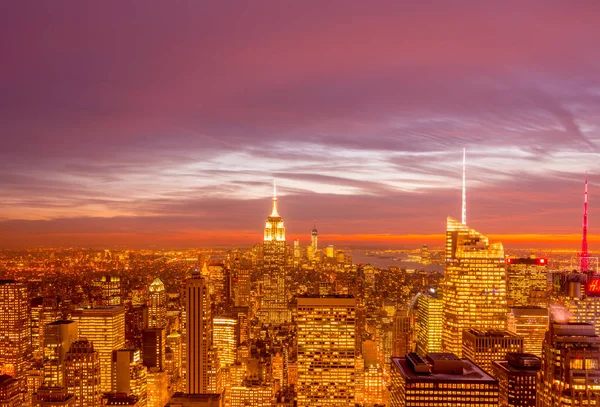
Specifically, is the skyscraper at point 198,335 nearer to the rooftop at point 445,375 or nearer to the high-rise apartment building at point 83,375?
the high-rise apartment building at point 83,375

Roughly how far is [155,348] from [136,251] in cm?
1660

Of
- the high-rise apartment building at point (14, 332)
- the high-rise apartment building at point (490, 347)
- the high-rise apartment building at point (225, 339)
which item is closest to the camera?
the high-rise apartment building at point (490, 347)

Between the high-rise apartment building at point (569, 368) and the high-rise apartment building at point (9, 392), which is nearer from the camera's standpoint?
the high-rise apartment building at point (569, 368)

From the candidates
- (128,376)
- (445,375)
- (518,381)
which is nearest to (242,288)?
(128,376)

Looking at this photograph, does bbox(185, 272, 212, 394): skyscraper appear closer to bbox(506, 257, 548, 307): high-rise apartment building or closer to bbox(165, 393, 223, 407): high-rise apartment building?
bbox(165, 393, 223, 407): high-rise apartment building

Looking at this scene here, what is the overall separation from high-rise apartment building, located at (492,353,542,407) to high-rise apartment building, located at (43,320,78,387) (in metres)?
26.8

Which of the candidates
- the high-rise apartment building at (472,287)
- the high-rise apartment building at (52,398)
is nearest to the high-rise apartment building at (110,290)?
the high-rise apartment building at (52,398)

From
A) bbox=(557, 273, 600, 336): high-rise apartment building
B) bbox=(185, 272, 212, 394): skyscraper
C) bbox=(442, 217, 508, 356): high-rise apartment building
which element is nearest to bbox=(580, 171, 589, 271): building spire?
bbox=(557, 273, 600, 336): high-rise apartment building

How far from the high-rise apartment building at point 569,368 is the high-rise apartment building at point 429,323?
27.9 meters

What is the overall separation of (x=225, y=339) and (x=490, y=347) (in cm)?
2251

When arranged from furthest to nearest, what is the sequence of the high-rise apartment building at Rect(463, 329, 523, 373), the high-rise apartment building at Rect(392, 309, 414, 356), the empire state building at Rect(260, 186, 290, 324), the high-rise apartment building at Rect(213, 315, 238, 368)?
the empire state building at Rect(260, 186, 290, 324)
the high-rise apartment building at Rect(213, 315, 238, 368)
the high-rise apartment building at Rect(392, 309, 414, 356)
the high-rise apartment building at Rect(463, 329, 523, 373)

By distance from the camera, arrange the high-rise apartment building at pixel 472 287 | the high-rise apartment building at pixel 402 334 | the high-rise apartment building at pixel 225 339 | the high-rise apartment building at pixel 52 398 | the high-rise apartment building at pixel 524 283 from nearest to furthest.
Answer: the high-rise apartment building at pixel 52 398 < the high-rise apartment building at pixel 524 283 < the high-rise apartment building at pixel 472 287 < the high-rise apartment building at pixel 402 334 < the high-rise apartment building at pixel 225 339

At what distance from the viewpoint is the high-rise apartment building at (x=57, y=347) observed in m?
42.3

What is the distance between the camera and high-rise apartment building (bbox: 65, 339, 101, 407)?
41562mm
